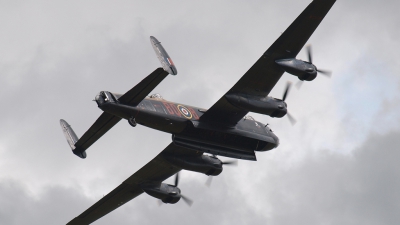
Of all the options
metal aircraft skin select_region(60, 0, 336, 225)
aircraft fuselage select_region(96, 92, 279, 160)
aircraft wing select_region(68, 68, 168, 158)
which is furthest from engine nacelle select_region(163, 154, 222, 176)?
aircraft wing select_region(68, 68, 168, 158)

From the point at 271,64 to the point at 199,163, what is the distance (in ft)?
34.5

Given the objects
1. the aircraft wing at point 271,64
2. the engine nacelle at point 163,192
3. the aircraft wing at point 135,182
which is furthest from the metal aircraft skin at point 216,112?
the engine nacelle at point 163,192

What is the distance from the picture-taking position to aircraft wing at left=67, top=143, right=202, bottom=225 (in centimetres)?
5675

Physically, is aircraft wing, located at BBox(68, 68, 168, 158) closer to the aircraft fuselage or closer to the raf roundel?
the aircraft fuselage

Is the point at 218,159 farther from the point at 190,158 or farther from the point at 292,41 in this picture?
the point at 292,41

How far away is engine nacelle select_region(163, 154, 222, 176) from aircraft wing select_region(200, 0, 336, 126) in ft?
16.8

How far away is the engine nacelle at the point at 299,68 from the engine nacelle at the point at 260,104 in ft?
7.94

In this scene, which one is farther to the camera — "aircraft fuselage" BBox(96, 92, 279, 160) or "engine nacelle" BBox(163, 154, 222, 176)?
"engine nacelle" BBox(163, 154, 222, 176)

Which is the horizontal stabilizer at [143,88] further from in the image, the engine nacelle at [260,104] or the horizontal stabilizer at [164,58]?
the engine nacelle at [260,104]

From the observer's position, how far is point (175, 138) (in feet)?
171

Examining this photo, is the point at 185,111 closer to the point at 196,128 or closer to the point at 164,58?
the point at 196,128

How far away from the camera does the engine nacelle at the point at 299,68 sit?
49875mm

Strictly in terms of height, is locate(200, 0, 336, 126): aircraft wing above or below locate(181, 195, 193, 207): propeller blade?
above

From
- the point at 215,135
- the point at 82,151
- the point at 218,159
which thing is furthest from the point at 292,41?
the point at 82,151
